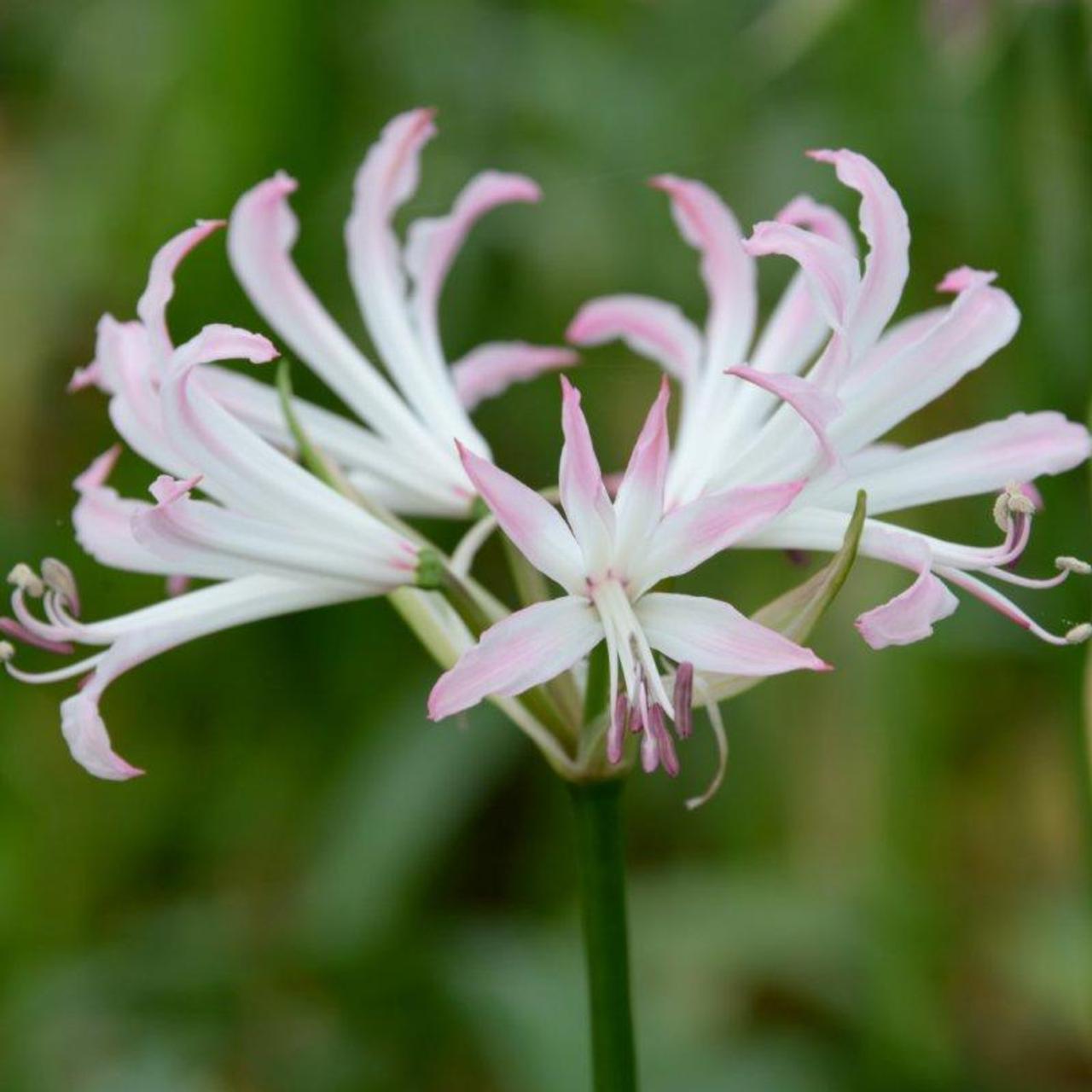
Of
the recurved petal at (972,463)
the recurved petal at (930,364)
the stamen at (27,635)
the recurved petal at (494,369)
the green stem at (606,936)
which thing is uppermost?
the recurved petal at (494,369)

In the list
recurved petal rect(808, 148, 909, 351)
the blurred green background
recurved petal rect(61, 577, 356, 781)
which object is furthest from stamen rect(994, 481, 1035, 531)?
the blurred green background

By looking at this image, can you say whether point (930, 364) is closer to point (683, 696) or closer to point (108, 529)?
point (683, 696)

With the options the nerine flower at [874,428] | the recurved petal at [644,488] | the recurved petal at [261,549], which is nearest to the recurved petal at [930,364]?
the nerine flower at [874,428]

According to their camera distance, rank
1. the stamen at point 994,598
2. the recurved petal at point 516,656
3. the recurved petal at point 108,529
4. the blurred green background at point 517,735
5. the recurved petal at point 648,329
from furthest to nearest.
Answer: the blurred green background at point 517,735 → the recurved petal at point 648,329 → the recurved petal at point 108,529 → the stamen at point 994,598 → the recurved petal at point 516,656

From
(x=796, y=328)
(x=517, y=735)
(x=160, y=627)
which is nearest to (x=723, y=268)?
(x=796, y=328)

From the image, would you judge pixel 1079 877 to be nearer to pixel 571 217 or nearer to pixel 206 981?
pixel 206 981

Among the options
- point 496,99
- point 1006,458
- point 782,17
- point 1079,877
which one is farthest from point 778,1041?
point 496,99

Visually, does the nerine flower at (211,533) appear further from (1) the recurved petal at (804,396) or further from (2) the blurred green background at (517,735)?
(2) the blurred green background at (517,735)
